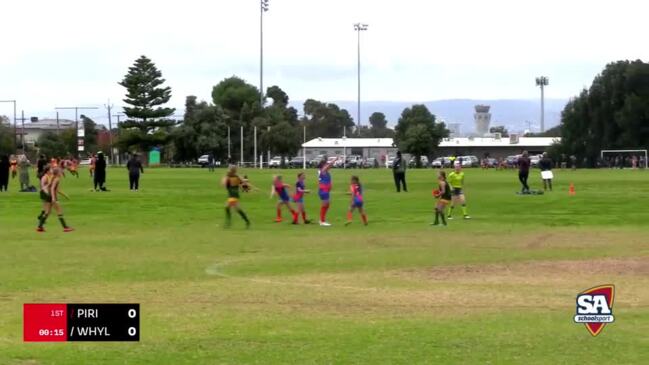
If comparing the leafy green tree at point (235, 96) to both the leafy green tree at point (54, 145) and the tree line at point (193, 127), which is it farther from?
the leafy green tree at point (54, 145)

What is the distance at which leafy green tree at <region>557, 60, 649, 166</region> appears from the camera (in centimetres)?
10756

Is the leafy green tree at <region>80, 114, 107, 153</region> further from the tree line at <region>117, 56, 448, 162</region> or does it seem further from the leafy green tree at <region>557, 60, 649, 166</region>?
the leafy green tree at <region>557, 60, 649, 166</region>

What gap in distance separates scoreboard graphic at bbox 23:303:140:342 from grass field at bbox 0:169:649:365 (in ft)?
0.61

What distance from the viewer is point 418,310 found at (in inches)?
455

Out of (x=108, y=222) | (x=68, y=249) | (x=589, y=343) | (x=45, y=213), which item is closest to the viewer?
(x=589, y=343)

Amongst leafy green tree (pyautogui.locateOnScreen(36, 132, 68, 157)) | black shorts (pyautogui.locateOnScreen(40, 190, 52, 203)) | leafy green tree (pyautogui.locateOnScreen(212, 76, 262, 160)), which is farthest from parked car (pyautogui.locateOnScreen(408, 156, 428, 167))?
black shorts (pyautogui.locateOnScreen(40, 190, 52, 203))

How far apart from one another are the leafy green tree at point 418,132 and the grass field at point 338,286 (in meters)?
84.2

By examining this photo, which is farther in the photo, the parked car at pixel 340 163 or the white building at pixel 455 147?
the white building at pixel 455 147

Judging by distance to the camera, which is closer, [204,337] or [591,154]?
[204,337]

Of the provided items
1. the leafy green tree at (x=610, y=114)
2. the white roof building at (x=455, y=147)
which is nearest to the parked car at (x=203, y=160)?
the white roof building at (x=455, y=147)

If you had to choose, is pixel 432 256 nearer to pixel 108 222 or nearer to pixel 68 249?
pixel 68 249

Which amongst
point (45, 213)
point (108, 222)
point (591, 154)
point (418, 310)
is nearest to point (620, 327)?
point (418, 310)

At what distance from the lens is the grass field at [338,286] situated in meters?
9.11

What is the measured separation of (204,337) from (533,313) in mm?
3951
